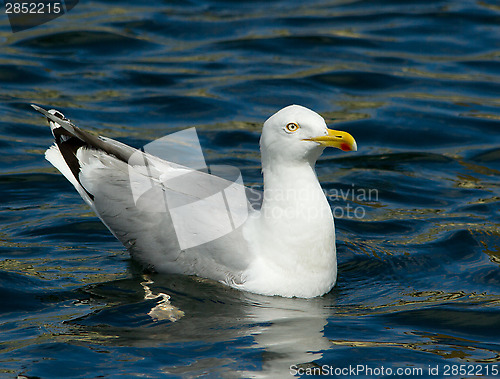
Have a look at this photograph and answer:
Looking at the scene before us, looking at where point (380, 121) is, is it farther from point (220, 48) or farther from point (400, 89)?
point (220, 48)

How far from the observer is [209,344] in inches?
233

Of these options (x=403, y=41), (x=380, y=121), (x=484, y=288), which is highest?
(x=403, y=41)

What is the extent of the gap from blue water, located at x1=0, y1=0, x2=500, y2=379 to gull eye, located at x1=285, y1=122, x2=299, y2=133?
4.32 ft

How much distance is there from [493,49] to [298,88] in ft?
11.7

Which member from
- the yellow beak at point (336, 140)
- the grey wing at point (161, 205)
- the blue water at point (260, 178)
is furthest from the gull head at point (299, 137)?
the blue water at point (260, 178)

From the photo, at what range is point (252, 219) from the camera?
6910mm

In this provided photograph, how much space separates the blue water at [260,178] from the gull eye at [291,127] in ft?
4.32

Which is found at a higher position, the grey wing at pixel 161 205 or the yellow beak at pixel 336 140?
the yellow beak at pixel 336 140

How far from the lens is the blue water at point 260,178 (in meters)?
5.95

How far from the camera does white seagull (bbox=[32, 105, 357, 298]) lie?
6.66m

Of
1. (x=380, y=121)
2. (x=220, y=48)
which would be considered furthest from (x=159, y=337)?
(x=220, y=48)

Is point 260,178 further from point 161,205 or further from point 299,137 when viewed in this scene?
point 299,137

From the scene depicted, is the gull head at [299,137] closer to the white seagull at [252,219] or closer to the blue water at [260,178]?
the white seagull at [252,219]

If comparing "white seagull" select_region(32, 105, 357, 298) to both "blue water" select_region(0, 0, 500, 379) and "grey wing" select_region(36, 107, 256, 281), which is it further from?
"blue water" select_region(0, 0, 500, 379)
